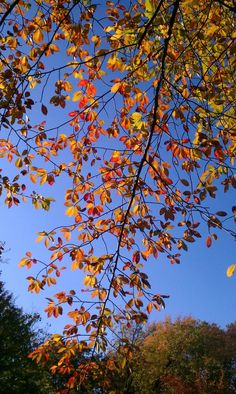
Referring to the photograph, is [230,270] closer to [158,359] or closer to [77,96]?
[77,96]

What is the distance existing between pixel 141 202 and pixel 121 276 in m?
0.89

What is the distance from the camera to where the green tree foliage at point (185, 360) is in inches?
1093

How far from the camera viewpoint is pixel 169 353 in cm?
3133

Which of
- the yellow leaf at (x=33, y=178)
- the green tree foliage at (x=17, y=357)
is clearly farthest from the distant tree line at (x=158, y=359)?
the yellow leaf at (x=33, y=178)

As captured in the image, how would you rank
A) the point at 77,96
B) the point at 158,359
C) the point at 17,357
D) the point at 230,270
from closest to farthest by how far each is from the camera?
the point at 230,270, the point at 77,96, the point at 17,357, the point at 158,359

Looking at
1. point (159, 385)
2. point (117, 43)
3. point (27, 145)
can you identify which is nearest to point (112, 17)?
point (117, 43)

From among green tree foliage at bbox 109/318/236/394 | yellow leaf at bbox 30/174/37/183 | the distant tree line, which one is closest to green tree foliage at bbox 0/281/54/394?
the distant tree line

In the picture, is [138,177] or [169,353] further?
[169,353]

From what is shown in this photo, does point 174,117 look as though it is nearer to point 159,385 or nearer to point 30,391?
point 30,391

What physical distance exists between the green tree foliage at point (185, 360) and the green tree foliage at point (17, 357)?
6.92m

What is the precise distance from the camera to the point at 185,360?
31406mm

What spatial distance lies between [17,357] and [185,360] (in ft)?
48.5

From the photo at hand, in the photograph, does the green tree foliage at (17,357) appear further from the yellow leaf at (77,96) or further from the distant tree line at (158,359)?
the yellow leaf at (77,96)

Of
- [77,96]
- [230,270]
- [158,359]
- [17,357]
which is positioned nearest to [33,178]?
[77,96]
